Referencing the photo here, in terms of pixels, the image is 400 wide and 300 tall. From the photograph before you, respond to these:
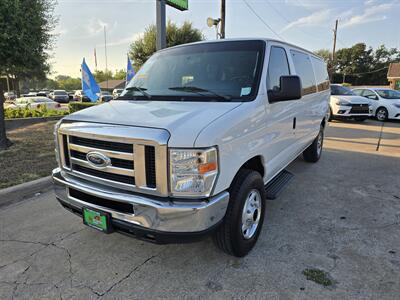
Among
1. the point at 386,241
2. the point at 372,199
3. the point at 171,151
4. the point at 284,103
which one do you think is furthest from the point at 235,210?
the point at 372,199

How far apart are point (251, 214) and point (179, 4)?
7.47 metres

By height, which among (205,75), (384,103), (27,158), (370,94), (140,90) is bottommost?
(27,158)

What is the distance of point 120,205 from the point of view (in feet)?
7.99

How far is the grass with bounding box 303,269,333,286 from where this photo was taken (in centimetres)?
252

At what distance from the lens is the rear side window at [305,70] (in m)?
4.28

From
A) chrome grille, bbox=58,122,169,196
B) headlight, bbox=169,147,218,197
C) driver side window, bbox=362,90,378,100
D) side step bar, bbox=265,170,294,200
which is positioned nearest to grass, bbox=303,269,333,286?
side step bar, bbox=265,170,294,200

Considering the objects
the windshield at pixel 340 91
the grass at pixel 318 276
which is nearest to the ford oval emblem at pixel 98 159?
the grass at pixel 318 276

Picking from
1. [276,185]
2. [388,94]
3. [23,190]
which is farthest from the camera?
[388,94]

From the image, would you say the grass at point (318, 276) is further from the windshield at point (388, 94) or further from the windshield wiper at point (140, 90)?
the windshield at point (388, 94)

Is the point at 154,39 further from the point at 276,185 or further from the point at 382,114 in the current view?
the point at 276,185

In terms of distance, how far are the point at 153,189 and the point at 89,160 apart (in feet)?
2.36

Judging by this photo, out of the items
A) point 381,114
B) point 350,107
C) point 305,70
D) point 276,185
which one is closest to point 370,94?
point 381,114

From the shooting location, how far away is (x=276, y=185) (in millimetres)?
3773

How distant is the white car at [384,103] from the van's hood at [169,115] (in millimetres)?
13291
